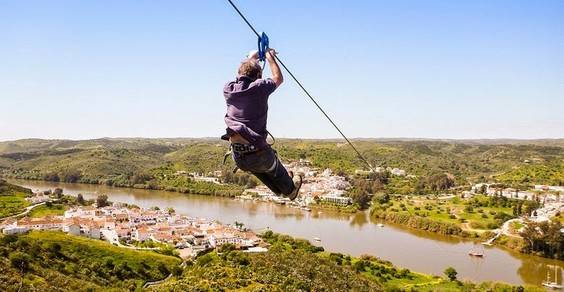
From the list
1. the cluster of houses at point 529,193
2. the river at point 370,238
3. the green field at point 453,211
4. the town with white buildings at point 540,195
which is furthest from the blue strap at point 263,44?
the cluster of houses at point 529,193

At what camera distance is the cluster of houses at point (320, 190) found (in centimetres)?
4606

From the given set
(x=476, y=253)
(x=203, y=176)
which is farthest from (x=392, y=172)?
(x=476, y=253)

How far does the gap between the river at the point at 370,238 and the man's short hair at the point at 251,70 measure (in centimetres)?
2253

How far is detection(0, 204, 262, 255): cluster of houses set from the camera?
89.6 feet

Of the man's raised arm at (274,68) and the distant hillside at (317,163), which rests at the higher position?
the man's raised arm at (274,68)

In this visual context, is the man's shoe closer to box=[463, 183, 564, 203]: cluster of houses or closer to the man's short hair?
the man's short hair

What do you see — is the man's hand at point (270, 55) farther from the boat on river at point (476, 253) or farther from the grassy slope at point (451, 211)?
the grassy slope at point (451, 211)

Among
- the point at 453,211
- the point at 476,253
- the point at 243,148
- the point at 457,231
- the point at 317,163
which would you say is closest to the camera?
the point at 243,148

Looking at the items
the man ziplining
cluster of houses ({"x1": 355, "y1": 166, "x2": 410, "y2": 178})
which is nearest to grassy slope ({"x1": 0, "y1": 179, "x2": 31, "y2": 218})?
cluster of houses ({"x1": 355, "y1": 166, "x2": 410, "y2": 178})

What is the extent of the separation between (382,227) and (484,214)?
812cm

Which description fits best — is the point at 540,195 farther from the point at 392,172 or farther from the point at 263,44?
the point at 263,44

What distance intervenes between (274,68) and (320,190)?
47064 millimetres

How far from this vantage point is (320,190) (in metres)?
49.2

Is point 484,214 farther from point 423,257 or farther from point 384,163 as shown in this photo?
point 384,163
